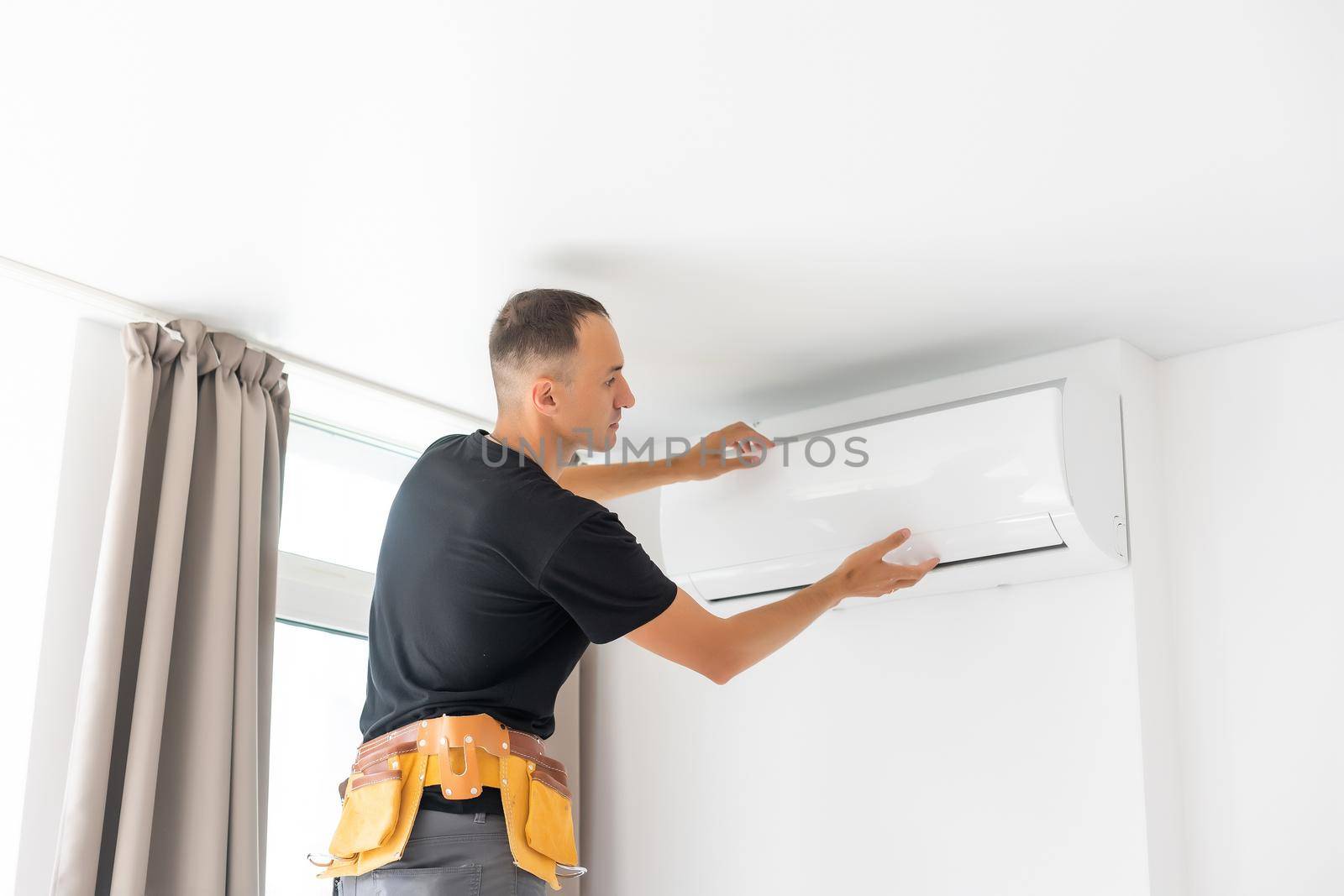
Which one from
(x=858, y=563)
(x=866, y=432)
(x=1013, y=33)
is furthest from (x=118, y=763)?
(x=1013, y=33)

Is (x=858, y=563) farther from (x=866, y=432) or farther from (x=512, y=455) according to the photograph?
(x=512, y=455)

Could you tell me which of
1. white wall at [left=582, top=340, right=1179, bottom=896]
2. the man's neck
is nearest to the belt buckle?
the man's neck

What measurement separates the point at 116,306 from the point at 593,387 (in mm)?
1000

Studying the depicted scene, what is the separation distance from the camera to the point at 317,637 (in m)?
2.95

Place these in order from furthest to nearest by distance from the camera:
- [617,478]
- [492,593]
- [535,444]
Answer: [617,478] → [535,444] → [492,593]

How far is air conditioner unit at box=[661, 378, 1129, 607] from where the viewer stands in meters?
2.40

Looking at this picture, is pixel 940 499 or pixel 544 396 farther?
pixel 940 499

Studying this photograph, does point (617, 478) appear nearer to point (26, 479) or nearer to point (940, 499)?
point (940, 499)

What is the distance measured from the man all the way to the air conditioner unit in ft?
1.52

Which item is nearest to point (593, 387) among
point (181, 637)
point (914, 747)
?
point (181, 637)

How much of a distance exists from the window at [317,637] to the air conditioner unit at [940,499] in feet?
2.77

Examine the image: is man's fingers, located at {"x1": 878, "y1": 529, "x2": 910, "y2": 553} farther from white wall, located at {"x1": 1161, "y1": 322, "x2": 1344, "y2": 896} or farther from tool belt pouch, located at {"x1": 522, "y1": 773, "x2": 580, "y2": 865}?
tool belt pouch, located at {"x1": 522, "y1": 773, "x2": 580, "y2": 865}

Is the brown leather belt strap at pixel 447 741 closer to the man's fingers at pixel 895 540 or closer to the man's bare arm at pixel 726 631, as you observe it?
the man's bare arm at pixel 726 631

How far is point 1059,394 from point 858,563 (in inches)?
20.8
